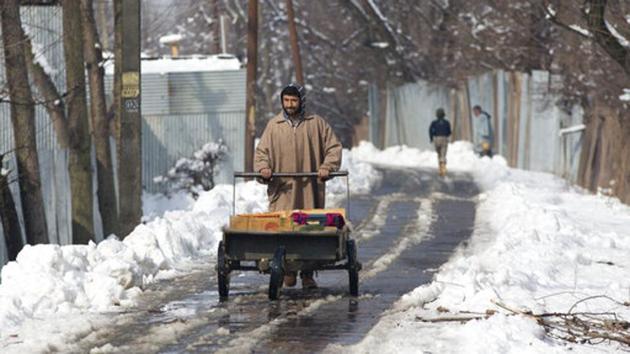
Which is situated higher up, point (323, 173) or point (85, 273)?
point (323, 173)

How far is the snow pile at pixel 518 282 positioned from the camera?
10.0 m

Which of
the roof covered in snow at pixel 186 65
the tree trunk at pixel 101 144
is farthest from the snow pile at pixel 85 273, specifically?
the roof covered in snow at pixel 186 65

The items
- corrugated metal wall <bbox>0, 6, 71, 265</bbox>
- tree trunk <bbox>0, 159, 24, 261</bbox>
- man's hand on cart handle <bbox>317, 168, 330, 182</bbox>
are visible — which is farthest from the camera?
corrugated metal wall <bbox>0, 6, 71, 265</bbox>

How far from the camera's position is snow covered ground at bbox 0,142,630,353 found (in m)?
10.1

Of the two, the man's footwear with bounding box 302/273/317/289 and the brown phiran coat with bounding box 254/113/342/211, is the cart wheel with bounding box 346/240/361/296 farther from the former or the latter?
the brown phiran coat with bounding box 254/113/342/211

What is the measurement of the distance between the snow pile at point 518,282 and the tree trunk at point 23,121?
780 cm

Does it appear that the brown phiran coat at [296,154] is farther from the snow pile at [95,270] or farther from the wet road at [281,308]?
the snow pile at [95,270]

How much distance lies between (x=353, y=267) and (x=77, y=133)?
1313cm

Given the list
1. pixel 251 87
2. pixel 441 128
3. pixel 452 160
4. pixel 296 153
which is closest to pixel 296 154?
pixel 296 153

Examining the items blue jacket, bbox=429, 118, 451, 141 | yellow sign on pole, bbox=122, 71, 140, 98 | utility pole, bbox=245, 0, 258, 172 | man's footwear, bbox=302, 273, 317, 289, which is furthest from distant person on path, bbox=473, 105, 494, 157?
man's footwear, bbox=302, 273, 317, 289

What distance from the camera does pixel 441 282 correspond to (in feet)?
42.2

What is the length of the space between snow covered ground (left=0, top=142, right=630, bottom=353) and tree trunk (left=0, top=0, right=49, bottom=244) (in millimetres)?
3541

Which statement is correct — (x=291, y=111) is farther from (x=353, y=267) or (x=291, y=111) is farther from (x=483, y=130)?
(x=483, y=130)

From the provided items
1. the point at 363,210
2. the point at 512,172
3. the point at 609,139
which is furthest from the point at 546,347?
the point at 512,172
